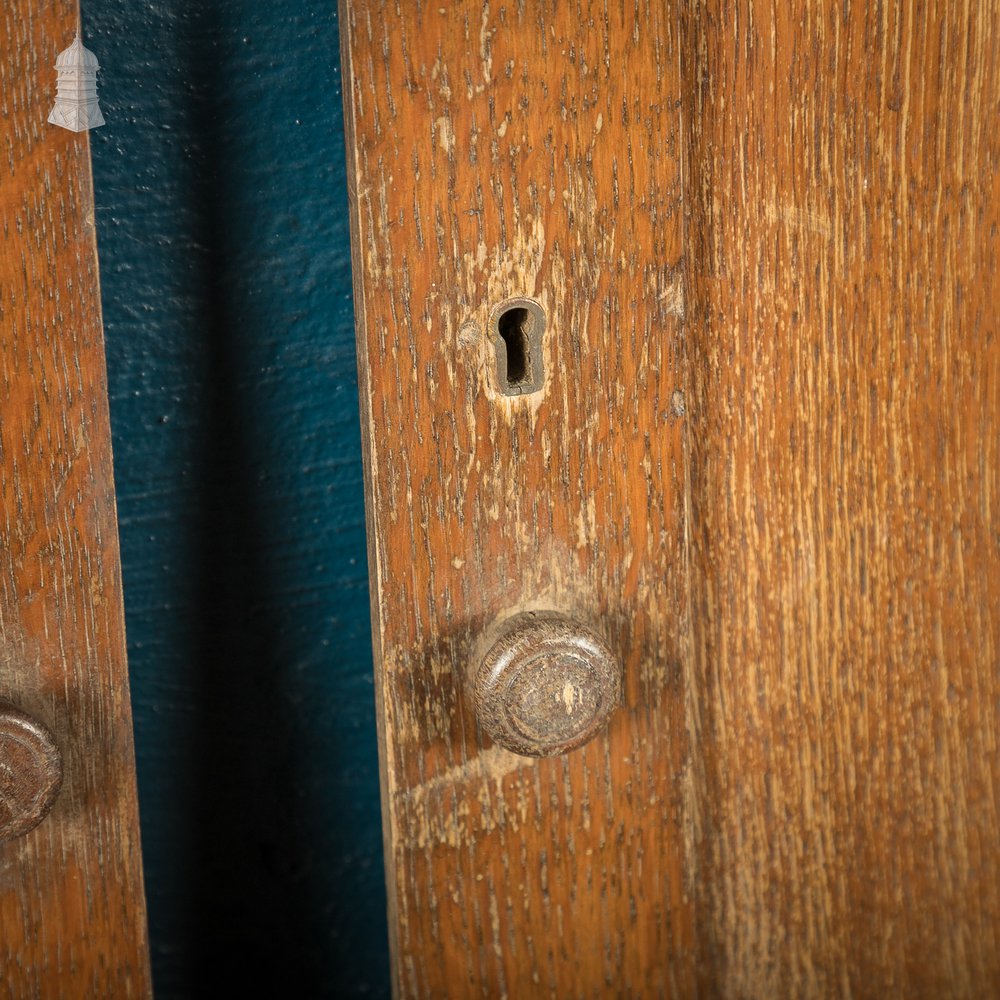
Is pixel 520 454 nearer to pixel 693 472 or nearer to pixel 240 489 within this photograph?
pixel 693 472

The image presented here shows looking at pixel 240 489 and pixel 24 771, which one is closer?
pixel 24 771

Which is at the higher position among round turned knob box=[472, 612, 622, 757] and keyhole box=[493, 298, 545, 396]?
keyhole box=[493, 298, 545, 396]

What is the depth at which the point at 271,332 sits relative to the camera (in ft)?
2.06

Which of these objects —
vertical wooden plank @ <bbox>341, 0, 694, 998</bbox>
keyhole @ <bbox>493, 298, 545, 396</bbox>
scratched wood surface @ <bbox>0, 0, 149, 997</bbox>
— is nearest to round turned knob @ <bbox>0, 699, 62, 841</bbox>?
scratched wood surface @ <bbox>0, 0, 149, 997</bbox>

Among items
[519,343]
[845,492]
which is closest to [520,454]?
[519,343]

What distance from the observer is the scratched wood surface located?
1.47 feet

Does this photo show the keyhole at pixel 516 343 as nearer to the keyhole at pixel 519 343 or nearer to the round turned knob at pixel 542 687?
the keyhole at pixel 519 343

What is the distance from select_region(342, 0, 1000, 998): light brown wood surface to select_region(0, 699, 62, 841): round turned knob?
15 cm

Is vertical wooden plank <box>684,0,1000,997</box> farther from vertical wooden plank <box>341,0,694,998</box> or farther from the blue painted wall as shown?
the blue painted wall

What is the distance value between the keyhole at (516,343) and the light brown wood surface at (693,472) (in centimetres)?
1

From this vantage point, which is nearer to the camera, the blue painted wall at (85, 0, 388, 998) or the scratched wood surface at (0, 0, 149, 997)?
the scratched wood surface at (0, 0, 149, 997)

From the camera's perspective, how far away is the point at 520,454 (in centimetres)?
49

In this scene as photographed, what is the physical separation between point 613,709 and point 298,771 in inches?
10.9

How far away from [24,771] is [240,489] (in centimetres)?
22
